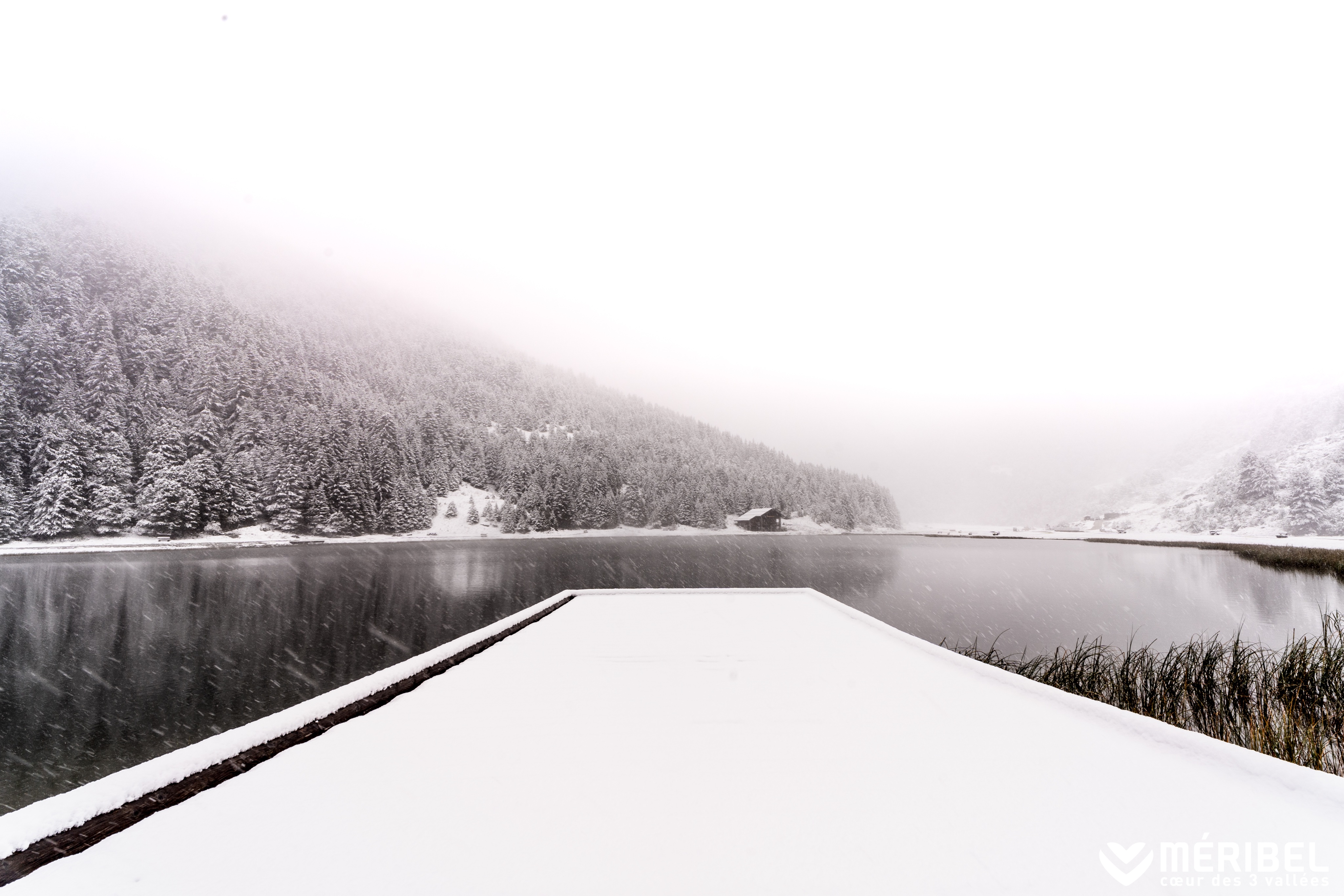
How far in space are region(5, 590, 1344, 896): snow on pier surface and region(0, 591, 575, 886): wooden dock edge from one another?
0.19 ft

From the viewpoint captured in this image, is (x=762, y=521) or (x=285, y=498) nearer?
(x=285, y=498)

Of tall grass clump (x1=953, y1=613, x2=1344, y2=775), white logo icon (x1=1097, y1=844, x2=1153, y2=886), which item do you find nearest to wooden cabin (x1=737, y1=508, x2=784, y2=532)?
tall grass clump (x1=953, y1=613, x2=1344, y2=775)

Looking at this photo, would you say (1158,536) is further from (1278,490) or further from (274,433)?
(274,433)

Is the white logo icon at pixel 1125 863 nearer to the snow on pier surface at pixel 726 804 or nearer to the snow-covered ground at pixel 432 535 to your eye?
the snow on pier surface at pixel 726 804

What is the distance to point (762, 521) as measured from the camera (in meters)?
74.4

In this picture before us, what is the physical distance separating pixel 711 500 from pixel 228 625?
208 feet

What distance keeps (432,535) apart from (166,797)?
192 feet

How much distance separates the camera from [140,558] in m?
30.5

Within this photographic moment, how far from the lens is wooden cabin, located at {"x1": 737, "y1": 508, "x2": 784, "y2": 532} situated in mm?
74188

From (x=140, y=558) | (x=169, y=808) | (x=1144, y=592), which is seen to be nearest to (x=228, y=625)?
(x=169, y=808)

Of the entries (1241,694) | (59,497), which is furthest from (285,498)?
(1241,694)

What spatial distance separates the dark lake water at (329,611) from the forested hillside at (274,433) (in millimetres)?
10054

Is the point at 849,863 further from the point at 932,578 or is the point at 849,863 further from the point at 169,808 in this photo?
the point at 932,578

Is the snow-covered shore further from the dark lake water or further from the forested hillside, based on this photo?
the forested hillside
